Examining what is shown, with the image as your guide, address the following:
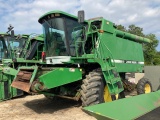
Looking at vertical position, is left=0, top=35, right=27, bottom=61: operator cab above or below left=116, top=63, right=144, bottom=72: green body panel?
above

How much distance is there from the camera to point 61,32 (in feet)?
21.5

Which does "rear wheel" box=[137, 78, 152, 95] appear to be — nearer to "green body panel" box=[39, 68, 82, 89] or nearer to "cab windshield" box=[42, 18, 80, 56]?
"green body panel" box=[39, 68, 82, 89]

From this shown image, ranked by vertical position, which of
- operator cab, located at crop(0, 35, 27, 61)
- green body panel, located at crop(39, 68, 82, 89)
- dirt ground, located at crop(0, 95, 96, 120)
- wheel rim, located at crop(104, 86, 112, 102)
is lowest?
dirt ground, located at crop(0, 95, 96, 120)

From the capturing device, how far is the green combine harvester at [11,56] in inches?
331

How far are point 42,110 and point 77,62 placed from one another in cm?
176

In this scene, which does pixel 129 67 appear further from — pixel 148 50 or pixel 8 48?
pixel 148 50

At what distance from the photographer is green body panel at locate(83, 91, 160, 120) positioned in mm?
2836

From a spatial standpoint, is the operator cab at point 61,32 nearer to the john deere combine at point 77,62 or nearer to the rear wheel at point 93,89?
the john deere combine at point 77,62

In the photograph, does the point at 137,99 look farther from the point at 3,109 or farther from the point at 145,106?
the point at 3,109

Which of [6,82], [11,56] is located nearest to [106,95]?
[6,82]

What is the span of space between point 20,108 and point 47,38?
92.0 inches

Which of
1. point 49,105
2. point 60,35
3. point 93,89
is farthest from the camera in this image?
point 49,105

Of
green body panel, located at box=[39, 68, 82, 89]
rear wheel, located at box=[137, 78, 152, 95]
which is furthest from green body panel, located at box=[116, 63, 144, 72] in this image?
green body panel, located at box=[39, 68, 82, 89]

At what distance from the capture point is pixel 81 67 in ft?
22.3
